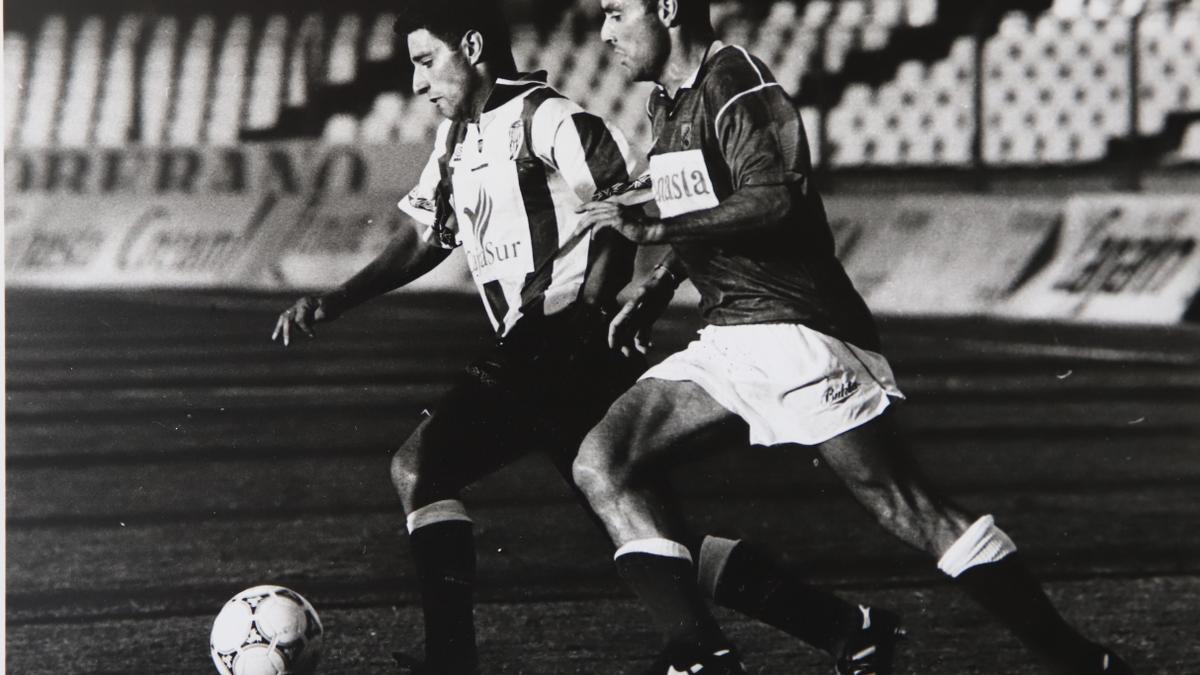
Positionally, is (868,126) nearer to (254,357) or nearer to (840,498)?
(254,357)

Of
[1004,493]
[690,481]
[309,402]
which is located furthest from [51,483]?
[1004,493]

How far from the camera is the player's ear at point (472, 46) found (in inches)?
139

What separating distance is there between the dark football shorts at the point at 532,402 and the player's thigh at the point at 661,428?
0.30 metres

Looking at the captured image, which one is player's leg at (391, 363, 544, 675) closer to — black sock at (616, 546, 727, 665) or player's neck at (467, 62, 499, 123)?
black sock at (616, 546, 727, 665)

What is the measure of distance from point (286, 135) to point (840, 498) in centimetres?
546

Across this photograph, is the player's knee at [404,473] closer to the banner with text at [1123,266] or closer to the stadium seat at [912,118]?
the banner with text at [1123,266]

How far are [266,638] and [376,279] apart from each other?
31.8 inches

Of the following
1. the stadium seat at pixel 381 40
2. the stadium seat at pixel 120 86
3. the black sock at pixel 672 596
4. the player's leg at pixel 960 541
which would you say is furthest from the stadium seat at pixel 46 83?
the player's leg at pixel 960 541

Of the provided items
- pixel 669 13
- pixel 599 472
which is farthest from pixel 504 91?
pixel 599 472

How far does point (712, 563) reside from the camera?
3203mm

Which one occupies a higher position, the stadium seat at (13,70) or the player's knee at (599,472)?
the player's knee at (599,472)

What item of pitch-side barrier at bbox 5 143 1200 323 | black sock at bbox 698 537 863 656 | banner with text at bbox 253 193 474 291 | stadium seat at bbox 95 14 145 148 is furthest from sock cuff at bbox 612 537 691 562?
banner with text at bbox 253 193 474 291

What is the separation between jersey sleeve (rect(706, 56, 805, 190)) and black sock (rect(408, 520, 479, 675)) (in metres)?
0.92

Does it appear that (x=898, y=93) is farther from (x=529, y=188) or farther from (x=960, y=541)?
(x=960, y=541)
